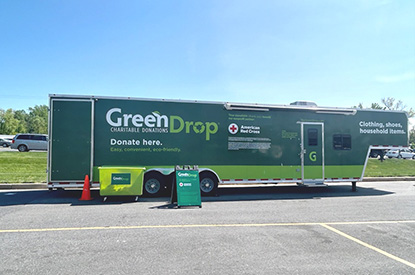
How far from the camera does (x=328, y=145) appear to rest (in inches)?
434

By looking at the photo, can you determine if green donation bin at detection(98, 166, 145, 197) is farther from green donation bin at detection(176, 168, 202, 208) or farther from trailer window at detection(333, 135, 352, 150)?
trailer window at detection(333, 135, 352, 150)

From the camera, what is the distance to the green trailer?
908 centimetres

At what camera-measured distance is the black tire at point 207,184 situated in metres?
9.84

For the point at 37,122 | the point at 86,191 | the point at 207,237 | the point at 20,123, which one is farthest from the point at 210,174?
the point at 20,123

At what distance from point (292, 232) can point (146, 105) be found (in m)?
6.32

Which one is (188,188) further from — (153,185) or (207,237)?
(207,237)

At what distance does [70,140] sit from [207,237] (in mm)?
6116

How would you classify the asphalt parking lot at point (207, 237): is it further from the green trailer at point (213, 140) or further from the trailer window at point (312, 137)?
the trailer window at point (312, 137)

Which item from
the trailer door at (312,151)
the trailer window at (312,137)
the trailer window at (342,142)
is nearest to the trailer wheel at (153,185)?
the trailer door at (312,151)

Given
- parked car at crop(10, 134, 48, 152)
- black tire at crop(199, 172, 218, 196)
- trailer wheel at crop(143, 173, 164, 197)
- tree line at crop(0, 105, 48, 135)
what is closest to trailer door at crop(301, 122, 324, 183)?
black tire at crop(199, 172, 218, 196)

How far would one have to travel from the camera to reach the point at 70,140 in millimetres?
9023

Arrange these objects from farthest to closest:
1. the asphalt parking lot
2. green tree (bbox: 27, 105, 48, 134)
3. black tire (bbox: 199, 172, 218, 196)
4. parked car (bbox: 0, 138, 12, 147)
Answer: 1. green tree (bbox: 27, 105, 48, 134)
2. parked car (bbox: 0, 138, 12, 147)
3. black tire (bbox: 199, 172, 218, 196)
4. the asphalt parking lot

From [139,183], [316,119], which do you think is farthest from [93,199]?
[316,119]

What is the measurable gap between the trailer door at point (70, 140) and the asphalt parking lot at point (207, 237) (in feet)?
3.15
